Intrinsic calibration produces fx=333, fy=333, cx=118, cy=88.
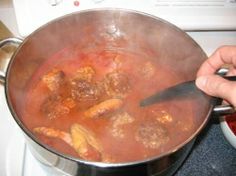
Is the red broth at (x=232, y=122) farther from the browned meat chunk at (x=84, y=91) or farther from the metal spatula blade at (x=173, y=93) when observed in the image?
the browned meat chunk at (x=84, y=91)

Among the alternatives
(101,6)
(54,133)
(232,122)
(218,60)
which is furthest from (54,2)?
(232,122)

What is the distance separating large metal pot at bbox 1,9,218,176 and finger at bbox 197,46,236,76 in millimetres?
24

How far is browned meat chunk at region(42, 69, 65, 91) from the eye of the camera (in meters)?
1.04

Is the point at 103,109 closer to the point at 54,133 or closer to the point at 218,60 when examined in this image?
the point at 54,133

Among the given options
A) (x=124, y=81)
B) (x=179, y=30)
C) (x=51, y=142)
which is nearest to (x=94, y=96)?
(x=124, y=81)

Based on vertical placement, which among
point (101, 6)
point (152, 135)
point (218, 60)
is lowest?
point (152, 135)

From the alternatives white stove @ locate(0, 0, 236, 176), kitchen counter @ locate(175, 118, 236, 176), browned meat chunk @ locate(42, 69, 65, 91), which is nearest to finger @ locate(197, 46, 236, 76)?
white stove @ locate(0, 0, 236, 176)

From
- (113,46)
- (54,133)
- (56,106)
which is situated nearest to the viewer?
(54,133)

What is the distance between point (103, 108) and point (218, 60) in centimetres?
35

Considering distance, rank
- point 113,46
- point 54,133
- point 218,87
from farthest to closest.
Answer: point 113,46 → point 54,133 → point 218,87

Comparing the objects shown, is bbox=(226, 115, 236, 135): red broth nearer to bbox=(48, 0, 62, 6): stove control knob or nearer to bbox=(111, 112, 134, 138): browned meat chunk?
bbox=(111, 112, 134, 138): browned meat chunk

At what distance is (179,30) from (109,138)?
1.18 ft

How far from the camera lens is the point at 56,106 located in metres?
0.99

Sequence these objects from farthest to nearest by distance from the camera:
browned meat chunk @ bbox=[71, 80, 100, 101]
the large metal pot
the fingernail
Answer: browned meat chunk @ bbox=[71, 80, 100, 101] < the fingernail < the large metal pot
